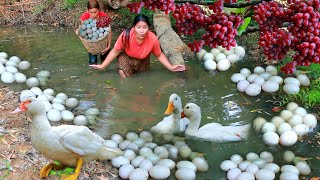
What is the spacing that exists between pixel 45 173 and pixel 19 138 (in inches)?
27.2

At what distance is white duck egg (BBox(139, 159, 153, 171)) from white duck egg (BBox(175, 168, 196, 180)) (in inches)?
9.5

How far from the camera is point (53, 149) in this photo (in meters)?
3.26

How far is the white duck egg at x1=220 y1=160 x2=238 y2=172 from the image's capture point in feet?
12.4

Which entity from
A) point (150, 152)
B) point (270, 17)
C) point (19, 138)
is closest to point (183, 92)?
point (150, 152)

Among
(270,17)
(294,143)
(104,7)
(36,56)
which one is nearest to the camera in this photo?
(270,17)

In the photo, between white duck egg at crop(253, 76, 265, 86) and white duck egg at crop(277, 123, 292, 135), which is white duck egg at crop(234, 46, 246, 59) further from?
white duck egg at crop(277, 123, 292, 135)

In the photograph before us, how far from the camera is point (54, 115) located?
4.45m

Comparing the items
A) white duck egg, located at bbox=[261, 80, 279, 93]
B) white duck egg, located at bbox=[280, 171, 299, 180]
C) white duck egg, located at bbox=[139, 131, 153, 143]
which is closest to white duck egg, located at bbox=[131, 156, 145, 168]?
white duck egg, located at bbox=[139, 131, 153, 143]

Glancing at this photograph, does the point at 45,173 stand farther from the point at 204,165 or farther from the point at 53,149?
the point at 204,165

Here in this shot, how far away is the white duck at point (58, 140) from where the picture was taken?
324 centimetres

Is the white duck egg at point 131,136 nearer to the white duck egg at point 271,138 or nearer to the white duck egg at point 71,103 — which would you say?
the white duck egg at point 71,103

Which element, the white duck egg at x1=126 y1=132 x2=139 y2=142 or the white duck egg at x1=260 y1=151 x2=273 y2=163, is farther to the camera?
the white duck egg at x1=126 y1=132 x2=139 y2=142

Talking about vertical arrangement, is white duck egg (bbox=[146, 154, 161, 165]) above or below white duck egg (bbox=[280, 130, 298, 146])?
below

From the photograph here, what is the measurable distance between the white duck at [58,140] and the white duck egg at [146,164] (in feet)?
1.55
